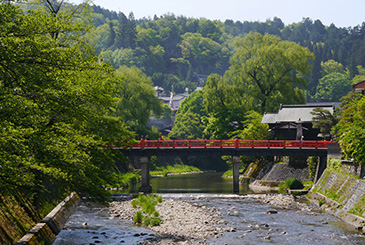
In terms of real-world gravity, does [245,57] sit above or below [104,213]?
above

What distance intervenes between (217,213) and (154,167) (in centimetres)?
4522

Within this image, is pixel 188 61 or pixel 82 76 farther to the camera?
pixel 188 61

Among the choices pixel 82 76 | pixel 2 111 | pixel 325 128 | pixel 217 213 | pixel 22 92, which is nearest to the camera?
pixel 2 111

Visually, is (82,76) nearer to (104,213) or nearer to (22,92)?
(22,92)

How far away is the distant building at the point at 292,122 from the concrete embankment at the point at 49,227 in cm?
3526

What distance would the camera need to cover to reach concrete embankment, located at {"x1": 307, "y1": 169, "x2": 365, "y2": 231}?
2902cm

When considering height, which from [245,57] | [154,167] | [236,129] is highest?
[245,57]

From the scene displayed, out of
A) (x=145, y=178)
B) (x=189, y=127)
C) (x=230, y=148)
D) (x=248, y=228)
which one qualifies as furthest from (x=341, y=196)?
(x=189, y=127)

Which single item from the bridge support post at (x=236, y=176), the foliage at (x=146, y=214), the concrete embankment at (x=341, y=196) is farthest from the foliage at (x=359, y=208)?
the bridge support post at (x=236, y=176)

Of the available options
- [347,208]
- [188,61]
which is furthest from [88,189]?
[188,61]

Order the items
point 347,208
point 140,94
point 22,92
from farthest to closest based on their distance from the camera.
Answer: point 140,94, point 347,208, point 22,92

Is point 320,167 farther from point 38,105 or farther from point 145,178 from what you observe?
point 38,105

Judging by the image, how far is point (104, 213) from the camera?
34938 mm

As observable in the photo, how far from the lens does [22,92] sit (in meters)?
16.9
